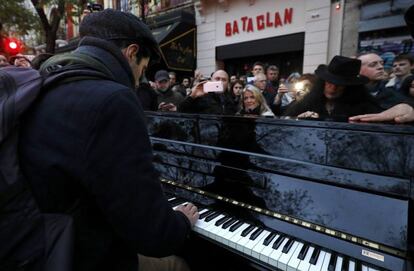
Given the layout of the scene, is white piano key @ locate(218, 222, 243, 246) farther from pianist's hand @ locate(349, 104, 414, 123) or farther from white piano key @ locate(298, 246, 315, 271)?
pianist's hand @ locate(349, 104, 414, 123)

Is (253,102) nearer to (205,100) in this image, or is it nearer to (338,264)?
(205,100)

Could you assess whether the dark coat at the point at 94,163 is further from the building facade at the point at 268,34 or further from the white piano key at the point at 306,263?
the building facade at the point at 268,34

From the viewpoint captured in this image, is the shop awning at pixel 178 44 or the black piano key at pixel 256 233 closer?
the black piano key at pixel 256 233

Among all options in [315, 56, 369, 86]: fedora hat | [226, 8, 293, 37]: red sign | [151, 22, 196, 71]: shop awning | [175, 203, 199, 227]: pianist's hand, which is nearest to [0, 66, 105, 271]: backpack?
[175, 203, 199, 227]: pianist's hand

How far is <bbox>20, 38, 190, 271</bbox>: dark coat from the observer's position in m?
0.88

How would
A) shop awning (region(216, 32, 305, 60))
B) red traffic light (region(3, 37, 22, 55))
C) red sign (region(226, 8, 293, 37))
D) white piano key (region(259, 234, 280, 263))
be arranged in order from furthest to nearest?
1. red sign (region(226, 8, 293, 37))
2. shop awning (region(216, 32, 305, 60))
3. red traffic light (region(3, 37, 22, 55))
4. white piano key (region(259, 234, 280, 263))

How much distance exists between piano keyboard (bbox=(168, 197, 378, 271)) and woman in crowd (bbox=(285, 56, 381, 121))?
1.31 m

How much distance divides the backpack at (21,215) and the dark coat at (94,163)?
0.03 m

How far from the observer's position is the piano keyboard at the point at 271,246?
1.18 meters

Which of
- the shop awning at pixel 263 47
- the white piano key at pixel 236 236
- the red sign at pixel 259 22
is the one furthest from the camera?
the red sign at pixel 259 22

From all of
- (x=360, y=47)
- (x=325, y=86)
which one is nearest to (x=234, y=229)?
(x=325, y=86)

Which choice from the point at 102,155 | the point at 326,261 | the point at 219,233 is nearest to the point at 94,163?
the point at 102,155

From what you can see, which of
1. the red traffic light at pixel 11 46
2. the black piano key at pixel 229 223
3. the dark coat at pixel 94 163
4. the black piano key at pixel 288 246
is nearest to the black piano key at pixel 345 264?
the black piano key at pixel 288 246

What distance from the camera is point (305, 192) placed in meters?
1.42
